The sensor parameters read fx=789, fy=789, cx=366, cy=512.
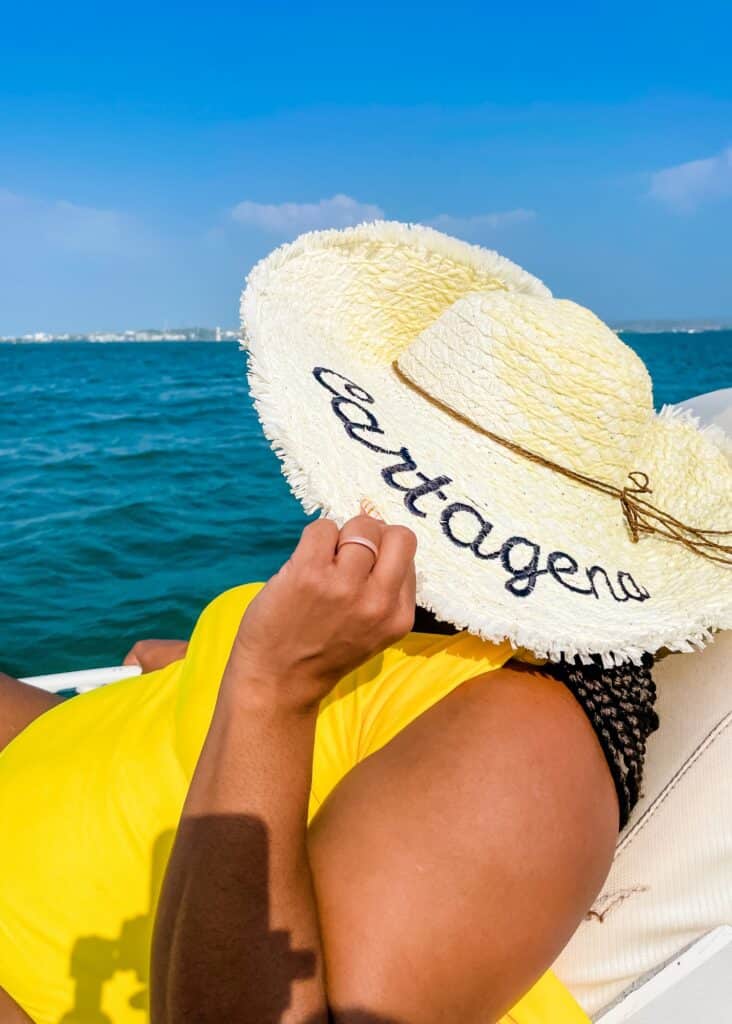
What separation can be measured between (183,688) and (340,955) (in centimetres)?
46

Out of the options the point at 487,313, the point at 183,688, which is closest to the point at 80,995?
the point at 183,688

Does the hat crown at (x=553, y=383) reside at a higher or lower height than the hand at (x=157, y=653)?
higher

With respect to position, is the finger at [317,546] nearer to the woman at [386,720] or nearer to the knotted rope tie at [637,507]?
the woman at [386,720]

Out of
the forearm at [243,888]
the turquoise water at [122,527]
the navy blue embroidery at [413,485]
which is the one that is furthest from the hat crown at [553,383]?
the turquoise water at [122,527]

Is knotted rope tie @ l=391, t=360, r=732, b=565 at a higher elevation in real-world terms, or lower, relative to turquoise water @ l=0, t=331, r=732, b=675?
higher

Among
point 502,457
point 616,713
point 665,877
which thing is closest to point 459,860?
point 616,713

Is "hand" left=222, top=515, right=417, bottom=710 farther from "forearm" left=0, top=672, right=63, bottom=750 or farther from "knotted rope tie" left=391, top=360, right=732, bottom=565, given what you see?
"forearm" left=0, top=672, right=63, bottom=750

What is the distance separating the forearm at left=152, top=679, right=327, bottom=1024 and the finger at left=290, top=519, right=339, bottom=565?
16cm

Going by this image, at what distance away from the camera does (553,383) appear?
1.11m

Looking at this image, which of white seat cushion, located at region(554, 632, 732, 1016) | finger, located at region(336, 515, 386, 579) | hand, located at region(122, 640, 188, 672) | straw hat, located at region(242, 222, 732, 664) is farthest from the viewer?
hand, located at region(122, 640, 188, 672)

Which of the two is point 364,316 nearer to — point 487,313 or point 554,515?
point 487,313

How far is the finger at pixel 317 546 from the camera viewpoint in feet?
2.52

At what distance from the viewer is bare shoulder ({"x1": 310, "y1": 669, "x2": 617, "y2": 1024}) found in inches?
31.5

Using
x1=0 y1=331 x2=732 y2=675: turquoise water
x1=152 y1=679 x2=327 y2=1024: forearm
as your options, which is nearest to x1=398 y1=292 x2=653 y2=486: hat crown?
x1=152 y1=679 x2=327 y2=1024: forearm
